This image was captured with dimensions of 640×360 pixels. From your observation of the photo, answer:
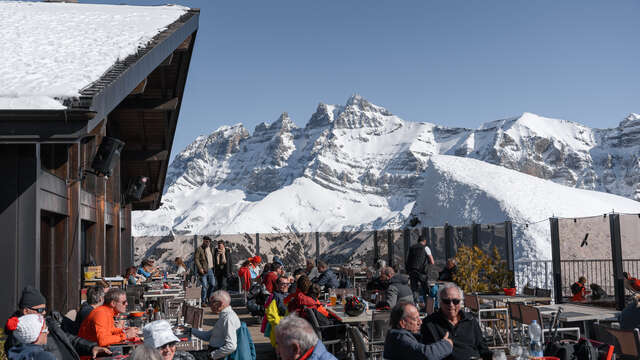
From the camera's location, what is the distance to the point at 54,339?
379 cm

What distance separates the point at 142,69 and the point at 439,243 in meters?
10.4

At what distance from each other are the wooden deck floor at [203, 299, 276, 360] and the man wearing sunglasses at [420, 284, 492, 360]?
3250mm

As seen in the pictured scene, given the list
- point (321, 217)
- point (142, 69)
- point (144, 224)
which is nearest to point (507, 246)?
point (142, 69)

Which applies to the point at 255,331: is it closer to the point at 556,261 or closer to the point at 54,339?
the point at 54,339

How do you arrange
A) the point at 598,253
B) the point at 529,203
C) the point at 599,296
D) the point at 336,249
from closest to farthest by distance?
the point at 599,296, the point at 598,253, the point at 336,249, the point at 529,203

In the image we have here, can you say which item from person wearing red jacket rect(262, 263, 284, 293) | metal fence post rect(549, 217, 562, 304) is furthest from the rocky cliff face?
person wearing red jacket rect(262, 263, 284, 293)

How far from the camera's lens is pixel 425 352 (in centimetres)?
338

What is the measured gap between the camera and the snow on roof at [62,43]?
5.05 m

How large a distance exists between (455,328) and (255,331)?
5.38 m

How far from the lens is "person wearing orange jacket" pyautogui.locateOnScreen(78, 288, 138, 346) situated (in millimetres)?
4523

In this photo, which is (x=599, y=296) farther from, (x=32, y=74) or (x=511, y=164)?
(x=511, y=164)

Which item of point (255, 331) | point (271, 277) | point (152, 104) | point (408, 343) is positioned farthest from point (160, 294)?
point (408, 343)

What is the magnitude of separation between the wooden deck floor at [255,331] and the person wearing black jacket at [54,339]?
2.57m

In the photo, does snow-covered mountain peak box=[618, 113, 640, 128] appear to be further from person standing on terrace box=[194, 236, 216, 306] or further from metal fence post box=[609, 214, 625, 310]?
person standing on terrace box=[194, 236, 216, 306]
